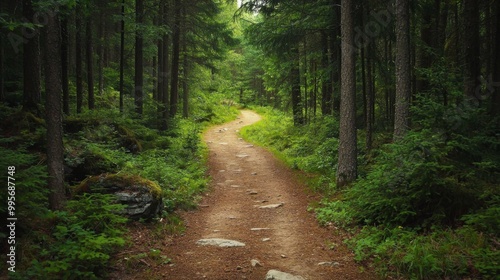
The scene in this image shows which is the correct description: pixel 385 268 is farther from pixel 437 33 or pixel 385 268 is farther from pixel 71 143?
pixel 437 33

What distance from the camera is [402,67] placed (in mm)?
9133

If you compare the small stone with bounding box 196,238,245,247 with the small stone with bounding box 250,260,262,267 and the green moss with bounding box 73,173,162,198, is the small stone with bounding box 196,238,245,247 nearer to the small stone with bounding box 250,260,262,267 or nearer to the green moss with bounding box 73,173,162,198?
the small stone with bounding box 250,260,262,267

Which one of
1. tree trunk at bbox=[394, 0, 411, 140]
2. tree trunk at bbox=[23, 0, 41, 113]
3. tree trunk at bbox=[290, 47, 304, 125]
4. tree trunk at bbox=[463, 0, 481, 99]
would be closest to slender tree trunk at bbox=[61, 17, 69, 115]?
tree trunk at bbox=[23, 0, 41, 113]

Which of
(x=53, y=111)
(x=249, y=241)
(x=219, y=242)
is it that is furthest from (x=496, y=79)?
(x=53, y=111)

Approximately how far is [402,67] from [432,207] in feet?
14.3

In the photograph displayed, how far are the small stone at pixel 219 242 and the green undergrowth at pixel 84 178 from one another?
897 millimetres

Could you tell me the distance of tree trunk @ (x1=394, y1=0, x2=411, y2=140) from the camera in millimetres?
8969

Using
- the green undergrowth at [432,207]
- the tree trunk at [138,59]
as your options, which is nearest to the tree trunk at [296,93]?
the tree trunk at [138,59]

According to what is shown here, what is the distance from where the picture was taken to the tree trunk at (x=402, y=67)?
8.97 metres

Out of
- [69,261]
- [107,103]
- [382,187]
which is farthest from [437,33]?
[107,103]

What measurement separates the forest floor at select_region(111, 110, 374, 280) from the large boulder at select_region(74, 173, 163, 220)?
1.24ft

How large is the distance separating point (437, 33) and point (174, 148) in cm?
1393

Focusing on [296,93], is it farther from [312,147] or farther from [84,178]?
[84,178]

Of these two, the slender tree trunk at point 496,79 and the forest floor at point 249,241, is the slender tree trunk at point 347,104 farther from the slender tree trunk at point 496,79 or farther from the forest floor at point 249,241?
the slender tree trunk at point 496,79
